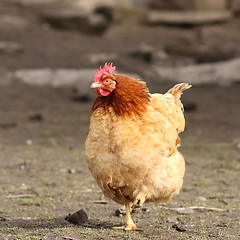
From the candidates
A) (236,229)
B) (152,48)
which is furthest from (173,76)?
(236,229)

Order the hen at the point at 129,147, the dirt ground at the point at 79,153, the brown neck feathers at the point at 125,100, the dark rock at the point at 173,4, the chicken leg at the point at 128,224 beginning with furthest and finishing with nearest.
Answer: the dark rock at the point at 173,4, the dirt ground at the point at 79,153, the chicken leg at the point at 128,224, the brown neck feathers at the point at 125,100, the hen at the point at 129,147

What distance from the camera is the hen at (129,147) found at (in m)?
4.38

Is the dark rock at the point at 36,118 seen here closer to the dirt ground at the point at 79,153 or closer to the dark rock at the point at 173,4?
the dirt ground at the point at 79,153

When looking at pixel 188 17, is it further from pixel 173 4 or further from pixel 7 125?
pixel 7 125

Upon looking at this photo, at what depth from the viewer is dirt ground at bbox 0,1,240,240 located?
4.88 meters

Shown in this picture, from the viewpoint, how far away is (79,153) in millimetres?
8070

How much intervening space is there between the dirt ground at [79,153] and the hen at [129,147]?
343mm

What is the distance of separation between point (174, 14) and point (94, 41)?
8.25 feet

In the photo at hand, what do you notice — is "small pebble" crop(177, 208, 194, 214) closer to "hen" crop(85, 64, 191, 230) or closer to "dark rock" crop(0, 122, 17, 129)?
"hen" crop(85, 64, 191, 230)

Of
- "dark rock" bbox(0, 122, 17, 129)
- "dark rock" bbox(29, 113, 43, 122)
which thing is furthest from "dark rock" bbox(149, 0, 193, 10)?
"dark rock" bbox(0, 122, 17, 129)

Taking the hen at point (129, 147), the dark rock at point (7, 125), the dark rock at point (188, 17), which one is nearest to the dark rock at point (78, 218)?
the hen at point (129, 147)

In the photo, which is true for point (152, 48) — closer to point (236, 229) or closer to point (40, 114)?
point (40, 114)

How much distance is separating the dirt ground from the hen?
0.34 m

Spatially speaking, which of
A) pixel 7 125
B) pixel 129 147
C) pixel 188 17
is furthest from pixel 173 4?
pixel 129 147
